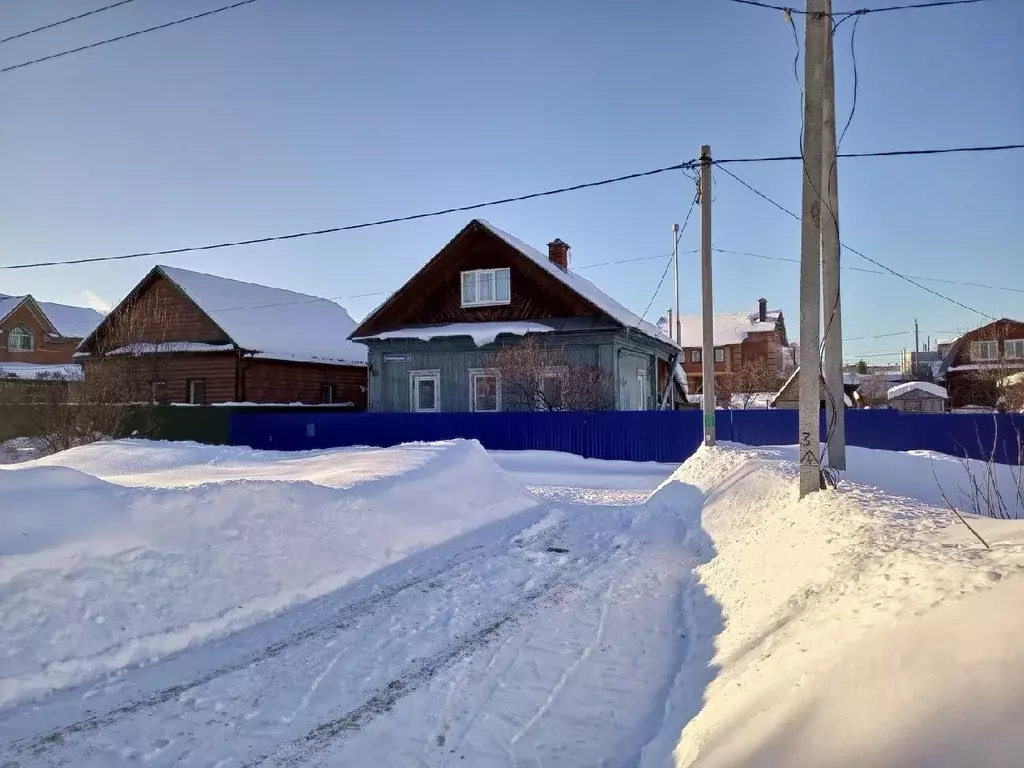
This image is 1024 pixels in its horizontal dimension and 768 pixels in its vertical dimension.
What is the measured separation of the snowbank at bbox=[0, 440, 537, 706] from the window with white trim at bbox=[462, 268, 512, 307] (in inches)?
564

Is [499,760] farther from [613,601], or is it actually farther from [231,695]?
[613,601]

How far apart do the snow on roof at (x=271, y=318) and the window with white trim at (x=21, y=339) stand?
23451mm

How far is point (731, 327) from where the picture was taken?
213ft

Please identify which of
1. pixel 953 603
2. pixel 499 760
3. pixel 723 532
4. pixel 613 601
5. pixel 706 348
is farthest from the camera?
pixel 706 348

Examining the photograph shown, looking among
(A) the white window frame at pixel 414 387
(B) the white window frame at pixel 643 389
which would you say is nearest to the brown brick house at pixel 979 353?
(B) the white window frame at pixel 643 389

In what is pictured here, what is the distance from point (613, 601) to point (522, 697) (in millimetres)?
2262

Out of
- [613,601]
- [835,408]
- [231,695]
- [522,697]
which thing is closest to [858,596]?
[522,697]

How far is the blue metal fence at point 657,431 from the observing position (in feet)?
57.8

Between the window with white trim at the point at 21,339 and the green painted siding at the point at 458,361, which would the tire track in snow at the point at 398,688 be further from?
the window with white trim at the point at 21,339

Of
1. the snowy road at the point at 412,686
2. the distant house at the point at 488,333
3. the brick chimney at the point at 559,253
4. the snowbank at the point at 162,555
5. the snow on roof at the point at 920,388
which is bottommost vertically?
the snowy road at the point at 412,686

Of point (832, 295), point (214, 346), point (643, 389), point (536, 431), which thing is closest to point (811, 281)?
point (832, 295)

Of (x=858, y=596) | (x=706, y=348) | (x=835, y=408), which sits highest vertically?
(x=706, y=348)

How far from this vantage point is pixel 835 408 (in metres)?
8.15

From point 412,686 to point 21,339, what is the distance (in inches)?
2119
